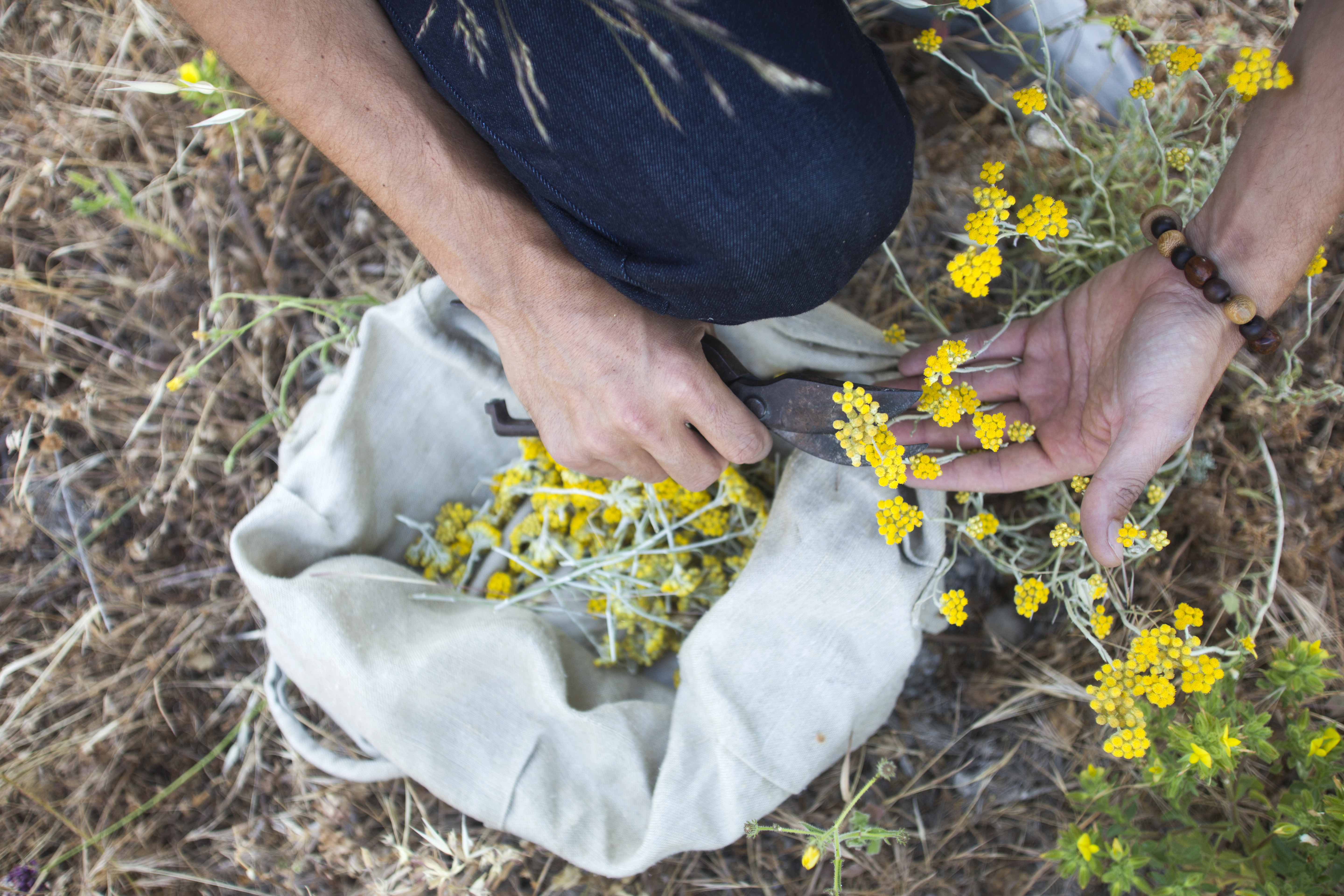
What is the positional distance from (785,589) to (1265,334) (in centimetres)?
85

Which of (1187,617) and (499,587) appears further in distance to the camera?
(499,587)

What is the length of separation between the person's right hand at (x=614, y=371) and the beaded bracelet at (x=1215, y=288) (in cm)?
69

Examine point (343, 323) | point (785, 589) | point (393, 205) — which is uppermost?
point (393, 205)

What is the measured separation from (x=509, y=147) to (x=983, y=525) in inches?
38.5

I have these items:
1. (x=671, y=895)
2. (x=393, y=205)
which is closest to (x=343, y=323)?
(x=393, y=205)

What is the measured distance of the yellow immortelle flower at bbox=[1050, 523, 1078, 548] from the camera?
1.29 m

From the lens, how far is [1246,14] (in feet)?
6.07

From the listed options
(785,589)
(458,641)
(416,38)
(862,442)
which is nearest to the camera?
(862,442)

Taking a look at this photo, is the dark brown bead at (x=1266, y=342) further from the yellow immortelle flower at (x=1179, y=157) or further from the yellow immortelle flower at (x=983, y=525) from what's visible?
the yellow immortelle flower at (x=983, y=525)

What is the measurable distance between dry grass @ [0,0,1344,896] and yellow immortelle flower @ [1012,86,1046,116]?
0.65m

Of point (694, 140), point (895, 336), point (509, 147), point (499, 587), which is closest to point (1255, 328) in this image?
point (895, 336)

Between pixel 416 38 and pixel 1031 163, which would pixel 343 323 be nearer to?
pixel 416 38

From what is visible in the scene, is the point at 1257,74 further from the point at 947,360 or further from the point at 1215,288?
the point at 947,360

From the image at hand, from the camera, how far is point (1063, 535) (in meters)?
1.30
